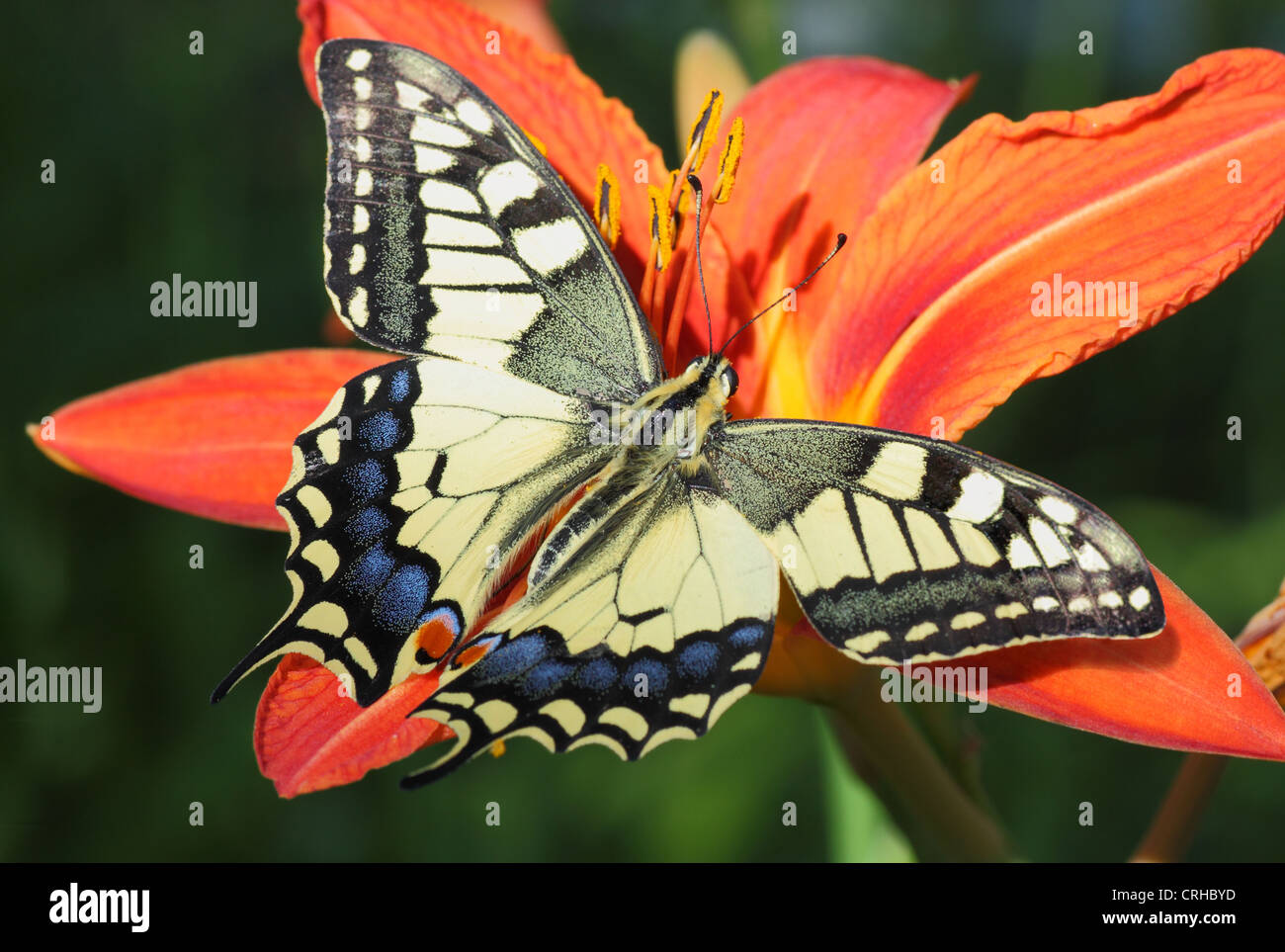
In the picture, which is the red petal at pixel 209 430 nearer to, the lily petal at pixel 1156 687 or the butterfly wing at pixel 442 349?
the butterfly wing at pixel 442 349

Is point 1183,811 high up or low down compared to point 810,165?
down

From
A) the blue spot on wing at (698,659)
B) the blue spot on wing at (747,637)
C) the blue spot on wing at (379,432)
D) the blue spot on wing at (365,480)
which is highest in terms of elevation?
the blue spot on wing at (379,432)

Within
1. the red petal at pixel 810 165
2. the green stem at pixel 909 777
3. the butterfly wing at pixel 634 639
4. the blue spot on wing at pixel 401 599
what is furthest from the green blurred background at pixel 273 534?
the blue spot on wing at pixel 401 599

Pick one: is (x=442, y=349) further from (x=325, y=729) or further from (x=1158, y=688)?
(x=1158, y=688)

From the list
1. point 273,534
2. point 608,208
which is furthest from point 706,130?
point 273,534

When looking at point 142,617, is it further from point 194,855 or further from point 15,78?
point 15,78

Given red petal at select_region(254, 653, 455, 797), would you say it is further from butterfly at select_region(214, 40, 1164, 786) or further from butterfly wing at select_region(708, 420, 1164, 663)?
butterfly wing at select_region(708, 420, 1164, 663)
